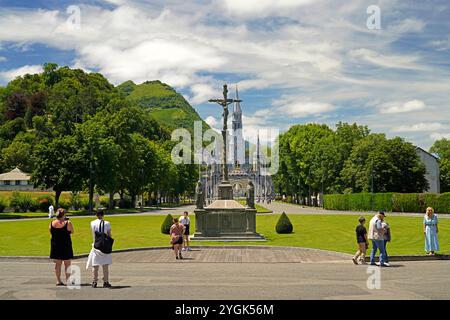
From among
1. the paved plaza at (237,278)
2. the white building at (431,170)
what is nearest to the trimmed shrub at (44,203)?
the paved plaza at (237,278)

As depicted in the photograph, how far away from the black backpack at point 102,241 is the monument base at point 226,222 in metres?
17.2

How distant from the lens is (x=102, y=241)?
14.3 meters

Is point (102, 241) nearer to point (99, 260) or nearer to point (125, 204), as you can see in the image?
point (99, 260)

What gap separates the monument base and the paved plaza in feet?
24.4

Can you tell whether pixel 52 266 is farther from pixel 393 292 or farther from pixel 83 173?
pixel 83 173

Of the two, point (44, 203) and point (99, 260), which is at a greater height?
point (44, 203)

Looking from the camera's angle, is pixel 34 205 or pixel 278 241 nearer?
pixel 278 241

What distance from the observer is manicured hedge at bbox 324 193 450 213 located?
213ft

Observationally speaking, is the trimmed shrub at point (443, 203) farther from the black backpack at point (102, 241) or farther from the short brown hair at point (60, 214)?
the short brown hair at point (60, 214)

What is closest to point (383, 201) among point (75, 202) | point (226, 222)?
point (75, 202)

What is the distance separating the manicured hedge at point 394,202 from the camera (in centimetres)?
6500

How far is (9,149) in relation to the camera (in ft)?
402

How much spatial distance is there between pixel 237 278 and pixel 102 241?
415 centimetres
